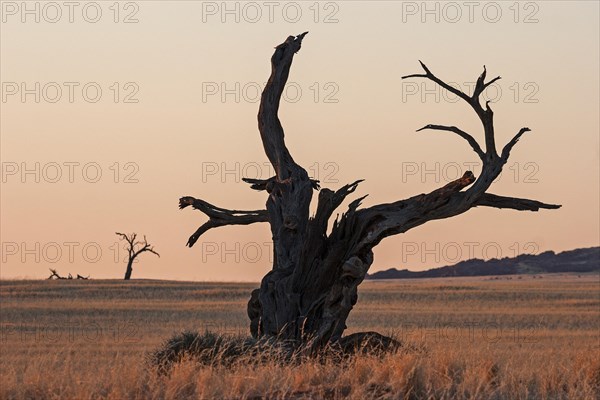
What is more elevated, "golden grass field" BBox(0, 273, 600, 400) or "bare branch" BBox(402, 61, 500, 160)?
"bare branch" BBox(402, 61, 500, 160)

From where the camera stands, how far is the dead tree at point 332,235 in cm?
1947

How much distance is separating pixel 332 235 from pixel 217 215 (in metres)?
2.79

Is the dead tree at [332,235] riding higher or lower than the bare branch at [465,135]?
lower

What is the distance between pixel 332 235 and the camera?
19984mm

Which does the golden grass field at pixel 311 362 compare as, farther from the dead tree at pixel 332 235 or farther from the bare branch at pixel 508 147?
the bare branch at pixel 508 147

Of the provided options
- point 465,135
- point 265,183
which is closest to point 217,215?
point 265,183

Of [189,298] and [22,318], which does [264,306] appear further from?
[189,298]

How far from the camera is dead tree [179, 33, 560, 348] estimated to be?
1947cm

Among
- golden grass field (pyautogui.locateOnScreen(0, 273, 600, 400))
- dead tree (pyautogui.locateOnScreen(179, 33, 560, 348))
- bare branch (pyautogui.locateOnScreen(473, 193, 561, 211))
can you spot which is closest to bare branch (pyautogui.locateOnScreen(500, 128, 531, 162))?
dead tree (pyautogui.locateOnScreen(179, 33, 560, 348))

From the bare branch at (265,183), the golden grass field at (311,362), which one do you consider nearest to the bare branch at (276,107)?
the bare branch at (265,183)

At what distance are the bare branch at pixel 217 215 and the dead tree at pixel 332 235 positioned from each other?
1109 mm

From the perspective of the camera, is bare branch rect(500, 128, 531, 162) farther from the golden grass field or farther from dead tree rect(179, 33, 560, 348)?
the golden grass field

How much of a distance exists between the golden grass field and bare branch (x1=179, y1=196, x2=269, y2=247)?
2857 millimetres

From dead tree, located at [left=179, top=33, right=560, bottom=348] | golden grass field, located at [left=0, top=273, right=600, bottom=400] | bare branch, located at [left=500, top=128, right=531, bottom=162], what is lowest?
golden grass field, located at [left=0, top=273, right=600, bottom=400]
